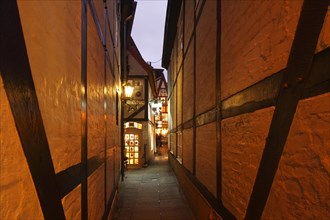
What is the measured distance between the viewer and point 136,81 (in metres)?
17.0

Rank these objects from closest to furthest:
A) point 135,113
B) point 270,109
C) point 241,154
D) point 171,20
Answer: point 270,109 < point 241,154 < point 171,20 < point 135,113

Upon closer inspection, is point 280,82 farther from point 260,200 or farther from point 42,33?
point 42,33

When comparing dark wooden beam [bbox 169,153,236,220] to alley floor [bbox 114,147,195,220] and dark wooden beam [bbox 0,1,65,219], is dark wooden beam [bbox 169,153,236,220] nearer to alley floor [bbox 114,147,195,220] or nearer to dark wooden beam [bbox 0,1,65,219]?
alley floor [bbox 114,147,195,220]

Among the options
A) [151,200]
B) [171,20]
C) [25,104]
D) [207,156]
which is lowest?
[151,200]

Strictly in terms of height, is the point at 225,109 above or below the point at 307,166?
above

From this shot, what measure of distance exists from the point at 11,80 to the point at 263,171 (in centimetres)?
213

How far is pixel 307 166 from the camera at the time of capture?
5.71 ft

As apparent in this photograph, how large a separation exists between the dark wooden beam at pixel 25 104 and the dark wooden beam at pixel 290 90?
1.77 metres

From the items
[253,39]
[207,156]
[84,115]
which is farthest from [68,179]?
[207,156]

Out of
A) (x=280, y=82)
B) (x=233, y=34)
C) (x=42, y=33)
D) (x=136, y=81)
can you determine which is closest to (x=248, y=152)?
(x=280, y=82)

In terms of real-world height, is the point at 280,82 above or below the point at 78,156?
above

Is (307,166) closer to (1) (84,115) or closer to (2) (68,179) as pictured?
(2) (68,179)

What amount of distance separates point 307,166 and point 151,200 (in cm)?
736

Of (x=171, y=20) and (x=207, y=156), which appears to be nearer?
(x=207, y=156)
